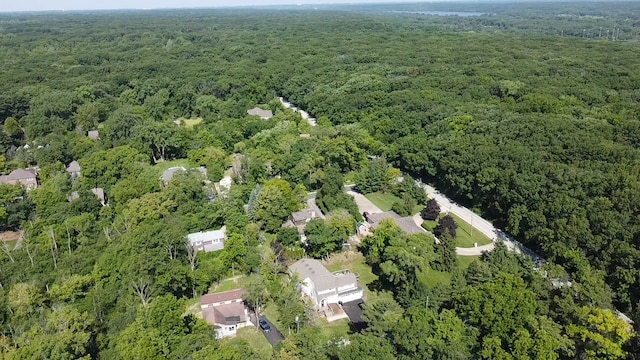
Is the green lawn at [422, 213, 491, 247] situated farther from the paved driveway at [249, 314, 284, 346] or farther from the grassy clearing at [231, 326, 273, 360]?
the grassy clearing at [231, 326, 273, 360]

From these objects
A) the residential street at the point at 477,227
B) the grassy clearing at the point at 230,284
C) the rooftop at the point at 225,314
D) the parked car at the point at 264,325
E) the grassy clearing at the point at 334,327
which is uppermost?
the rooftop at the point at 225,314

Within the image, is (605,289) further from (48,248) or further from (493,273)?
(48,248)

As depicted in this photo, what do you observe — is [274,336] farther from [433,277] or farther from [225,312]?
[433,277]

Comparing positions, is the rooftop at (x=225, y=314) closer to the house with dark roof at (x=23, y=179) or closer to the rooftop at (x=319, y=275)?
the rooftop at (x=319, y=275)

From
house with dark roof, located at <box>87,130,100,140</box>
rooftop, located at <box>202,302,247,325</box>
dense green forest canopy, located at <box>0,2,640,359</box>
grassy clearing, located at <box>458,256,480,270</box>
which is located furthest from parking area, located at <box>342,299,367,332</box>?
A: house with dark roof, located at <box>87,130,100,140</box>

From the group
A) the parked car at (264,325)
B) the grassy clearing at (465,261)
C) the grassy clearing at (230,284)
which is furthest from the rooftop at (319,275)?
the grassy clearing at (465,261)
